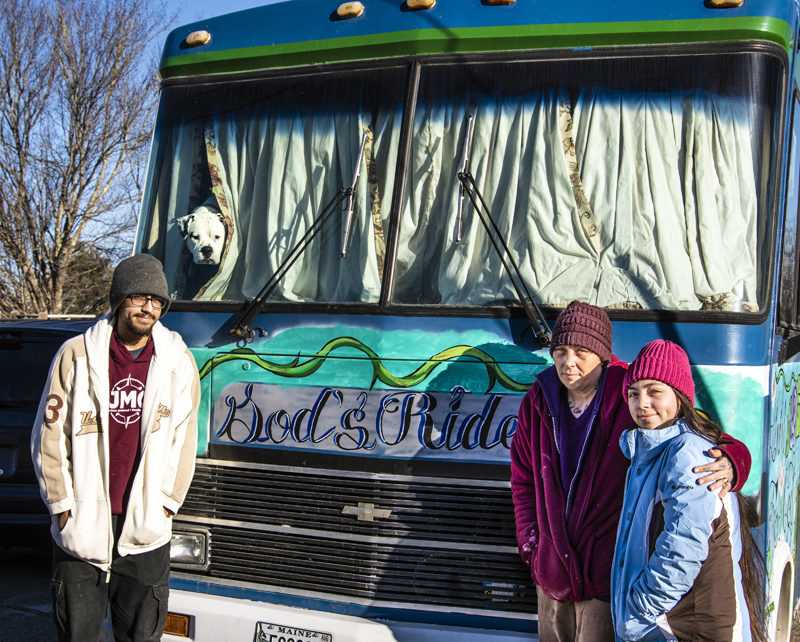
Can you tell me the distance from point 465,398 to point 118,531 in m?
1.44

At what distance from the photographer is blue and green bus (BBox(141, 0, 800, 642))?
3266 mm

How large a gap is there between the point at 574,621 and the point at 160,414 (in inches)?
68.6

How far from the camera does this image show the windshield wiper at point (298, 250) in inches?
145

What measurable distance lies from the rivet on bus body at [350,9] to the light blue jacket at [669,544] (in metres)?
2.42

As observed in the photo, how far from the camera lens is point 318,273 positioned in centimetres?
377

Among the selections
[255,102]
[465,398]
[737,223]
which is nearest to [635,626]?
[465,398]

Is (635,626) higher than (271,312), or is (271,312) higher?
(271,312)

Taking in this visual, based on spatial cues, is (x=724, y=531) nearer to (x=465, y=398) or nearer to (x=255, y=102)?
(x=465, y=398)

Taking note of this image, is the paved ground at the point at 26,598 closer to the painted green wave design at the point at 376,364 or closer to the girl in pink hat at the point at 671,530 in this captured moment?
the painted green wave design at the point at 376,364

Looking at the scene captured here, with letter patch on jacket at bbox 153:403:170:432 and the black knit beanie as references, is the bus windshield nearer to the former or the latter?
the black knit beanie

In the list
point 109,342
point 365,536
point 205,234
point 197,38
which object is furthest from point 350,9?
point 365,536

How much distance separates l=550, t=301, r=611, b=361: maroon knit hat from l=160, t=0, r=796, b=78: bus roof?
51.4 inches

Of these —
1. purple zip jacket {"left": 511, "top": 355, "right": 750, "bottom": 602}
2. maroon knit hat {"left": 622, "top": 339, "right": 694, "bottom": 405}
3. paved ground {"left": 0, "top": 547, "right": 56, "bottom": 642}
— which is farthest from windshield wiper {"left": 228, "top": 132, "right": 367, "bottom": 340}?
paved ground {"left": 0, "top": 547, "right": 56, "bottom": 642}

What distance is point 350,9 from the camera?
3934 mm
